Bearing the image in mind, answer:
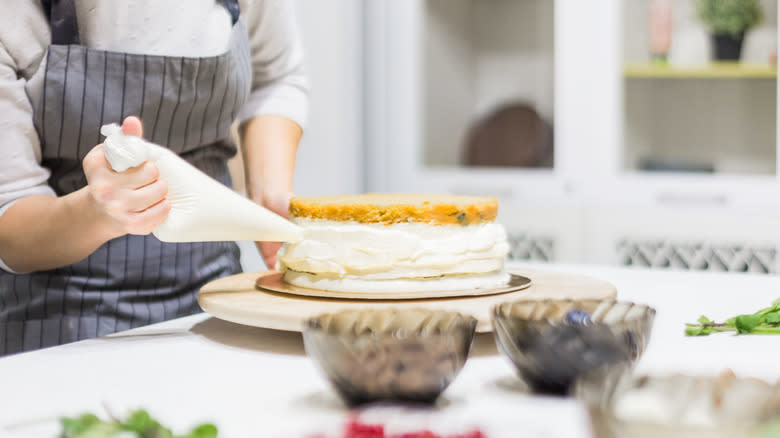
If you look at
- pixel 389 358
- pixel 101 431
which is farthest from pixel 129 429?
pixel 389 358

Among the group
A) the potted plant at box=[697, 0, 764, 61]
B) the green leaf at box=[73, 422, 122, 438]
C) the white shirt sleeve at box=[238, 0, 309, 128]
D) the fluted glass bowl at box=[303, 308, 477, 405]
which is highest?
the potted plant at box=[697, 0, 764, 61]

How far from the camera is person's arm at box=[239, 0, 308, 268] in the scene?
1.35 meters

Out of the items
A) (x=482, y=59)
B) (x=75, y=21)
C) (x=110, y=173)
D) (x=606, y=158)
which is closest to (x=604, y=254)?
(x=606, y=158)

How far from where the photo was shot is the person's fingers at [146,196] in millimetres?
800

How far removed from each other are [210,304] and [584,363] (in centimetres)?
44

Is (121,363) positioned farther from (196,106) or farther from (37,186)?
(196,106)

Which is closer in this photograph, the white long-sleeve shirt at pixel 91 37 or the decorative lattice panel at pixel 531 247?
the white long-sleeve shirt at pixel 91 37

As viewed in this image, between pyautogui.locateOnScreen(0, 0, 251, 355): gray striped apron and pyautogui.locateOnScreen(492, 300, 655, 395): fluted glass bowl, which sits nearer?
pyautogui.locateOnScreen(492, 300, 655, 395): fluted glass bowl

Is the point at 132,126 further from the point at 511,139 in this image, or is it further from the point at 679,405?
the point at 511,139

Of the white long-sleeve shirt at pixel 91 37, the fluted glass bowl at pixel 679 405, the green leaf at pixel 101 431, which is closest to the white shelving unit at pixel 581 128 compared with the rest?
the white long-sleeve shirt at pixel 91 37

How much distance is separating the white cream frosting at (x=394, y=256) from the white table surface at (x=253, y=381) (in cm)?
9

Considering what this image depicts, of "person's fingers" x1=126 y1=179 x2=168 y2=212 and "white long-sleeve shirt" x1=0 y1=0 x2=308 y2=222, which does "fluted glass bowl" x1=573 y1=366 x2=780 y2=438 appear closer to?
"person's fingers" x1=126 y1=179 x2=168 y2=212

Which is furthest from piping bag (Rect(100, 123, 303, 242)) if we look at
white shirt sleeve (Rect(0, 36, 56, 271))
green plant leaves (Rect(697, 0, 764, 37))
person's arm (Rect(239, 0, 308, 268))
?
green plant leaves (Rect(697, 0, 764, 37))

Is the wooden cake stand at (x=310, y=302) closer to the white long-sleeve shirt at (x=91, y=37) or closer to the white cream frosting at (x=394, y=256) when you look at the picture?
the white cream frosting at (x=394, y=256)
